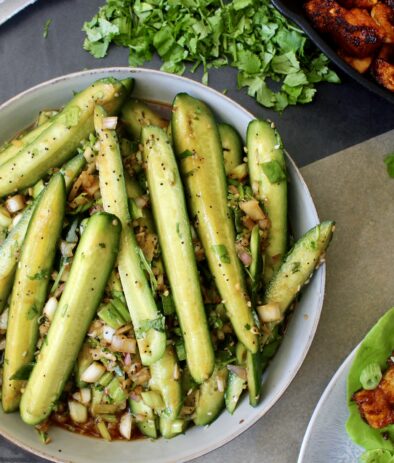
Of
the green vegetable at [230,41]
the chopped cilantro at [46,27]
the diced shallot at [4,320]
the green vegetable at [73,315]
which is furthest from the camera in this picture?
the chopped cilantro at [46,27]

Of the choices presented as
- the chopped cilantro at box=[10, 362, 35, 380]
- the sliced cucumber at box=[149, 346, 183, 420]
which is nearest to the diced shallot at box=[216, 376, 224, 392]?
the sliced cucumber at box=[149, 346, 183, 420]

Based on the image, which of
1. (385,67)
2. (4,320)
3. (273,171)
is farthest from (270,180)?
(4,320)

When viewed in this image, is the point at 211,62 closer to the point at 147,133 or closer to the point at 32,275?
the point at 147,133

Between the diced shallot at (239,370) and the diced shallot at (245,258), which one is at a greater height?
the diced shallot at (245,258)

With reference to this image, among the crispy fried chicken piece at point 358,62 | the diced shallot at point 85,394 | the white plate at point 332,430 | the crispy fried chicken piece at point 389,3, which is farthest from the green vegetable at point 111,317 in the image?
the crispy fried chicken piece at point 389,3

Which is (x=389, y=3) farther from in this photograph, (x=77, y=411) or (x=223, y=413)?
(x=77, y=411)

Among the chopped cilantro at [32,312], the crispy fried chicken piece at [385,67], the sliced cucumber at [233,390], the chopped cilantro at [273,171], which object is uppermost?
the chopped cilantro at [32,312]

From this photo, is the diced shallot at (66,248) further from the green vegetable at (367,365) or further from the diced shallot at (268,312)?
the green vegetable at (367,365)
